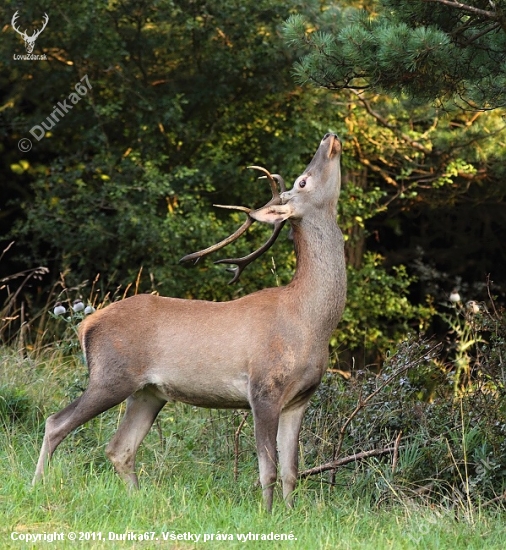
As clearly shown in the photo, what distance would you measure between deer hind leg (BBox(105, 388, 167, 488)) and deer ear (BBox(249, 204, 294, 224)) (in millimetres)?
1222

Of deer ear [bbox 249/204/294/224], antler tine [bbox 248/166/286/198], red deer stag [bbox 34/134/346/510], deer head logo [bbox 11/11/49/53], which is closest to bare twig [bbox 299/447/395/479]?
red deer stag [bbox 34/134/346/510]

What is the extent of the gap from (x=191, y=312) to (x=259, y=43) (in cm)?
641

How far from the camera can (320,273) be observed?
6.00m

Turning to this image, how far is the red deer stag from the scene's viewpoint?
5742 millimetres

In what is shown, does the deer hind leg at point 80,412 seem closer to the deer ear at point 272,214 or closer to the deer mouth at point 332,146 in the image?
the deer ear at point 272,214

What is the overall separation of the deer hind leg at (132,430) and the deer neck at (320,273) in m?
1.11

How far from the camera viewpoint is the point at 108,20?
11750mm

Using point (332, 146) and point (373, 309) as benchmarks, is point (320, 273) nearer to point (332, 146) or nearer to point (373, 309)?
point (332, 146)

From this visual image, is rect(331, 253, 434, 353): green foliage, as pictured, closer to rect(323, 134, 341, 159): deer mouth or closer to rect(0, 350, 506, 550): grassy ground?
rect(0, 350, 506, 550): grassy ground

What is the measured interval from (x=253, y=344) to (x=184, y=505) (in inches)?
38.8

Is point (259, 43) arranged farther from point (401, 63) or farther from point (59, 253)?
point (401, 63)

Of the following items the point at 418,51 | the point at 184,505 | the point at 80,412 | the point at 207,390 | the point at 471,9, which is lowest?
the point at 184,505

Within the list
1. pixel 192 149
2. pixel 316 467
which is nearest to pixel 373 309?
pixel 192 149

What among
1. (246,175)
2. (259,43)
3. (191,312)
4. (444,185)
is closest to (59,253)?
(246,175)
